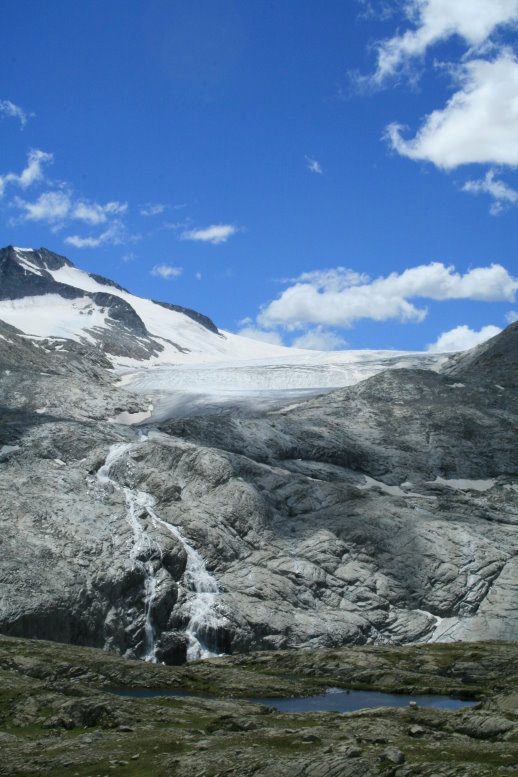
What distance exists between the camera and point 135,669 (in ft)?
252

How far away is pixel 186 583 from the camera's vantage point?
104m

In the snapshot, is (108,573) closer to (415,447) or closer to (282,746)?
(282,746)

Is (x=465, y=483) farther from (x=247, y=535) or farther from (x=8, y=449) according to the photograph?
(x=8, y=449)

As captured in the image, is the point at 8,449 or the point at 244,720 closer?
the point at 244,720

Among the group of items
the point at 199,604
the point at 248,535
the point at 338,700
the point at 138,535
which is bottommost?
the point at 338,700

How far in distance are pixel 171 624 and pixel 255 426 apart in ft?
193

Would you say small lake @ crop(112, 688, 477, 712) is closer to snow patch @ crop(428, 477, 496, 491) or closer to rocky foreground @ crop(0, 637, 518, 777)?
rocky foreground @ crop(0, 637, 518, 777)

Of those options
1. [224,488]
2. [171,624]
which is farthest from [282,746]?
[224,488]

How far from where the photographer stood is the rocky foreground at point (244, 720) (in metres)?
43.9

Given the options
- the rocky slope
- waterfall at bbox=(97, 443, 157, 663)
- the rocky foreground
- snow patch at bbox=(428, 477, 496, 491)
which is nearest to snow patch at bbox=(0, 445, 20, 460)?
the rocky slope

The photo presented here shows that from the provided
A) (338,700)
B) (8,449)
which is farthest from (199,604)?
(8,449)

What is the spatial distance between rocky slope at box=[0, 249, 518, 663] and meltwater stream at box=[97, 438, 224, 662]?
21 centimetres

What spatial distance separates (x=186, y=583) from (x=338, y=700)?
114ft

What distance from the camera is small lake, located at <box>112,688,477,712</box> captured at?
69.8 metres
